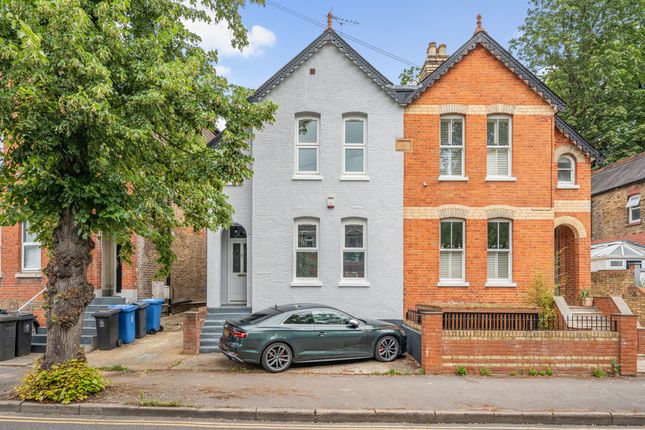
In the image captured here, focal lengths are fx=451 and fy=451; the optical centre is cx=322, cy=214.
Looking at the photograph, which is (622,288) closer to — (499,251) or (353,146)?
(499,251)

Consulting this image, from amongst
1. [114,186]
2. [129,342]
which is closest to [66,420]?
[114,186]

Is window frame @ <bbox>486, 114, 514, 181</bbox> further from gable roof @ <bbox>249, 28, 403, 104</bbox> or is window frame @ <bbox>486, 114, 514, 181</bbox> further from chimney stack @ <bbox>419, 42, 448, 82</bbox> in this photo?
chimney stack @ <bbox>419, 42, 448, 82</bbox>

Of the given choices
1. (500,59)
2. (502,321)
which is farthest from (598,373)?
(500,59)

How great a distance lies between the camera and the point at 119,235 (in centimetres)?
861

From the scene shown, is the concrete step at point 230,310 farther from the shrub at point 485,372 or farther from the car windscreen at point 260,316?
the shrub at point 485,372

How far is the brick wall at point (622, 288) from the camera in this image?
571 inches

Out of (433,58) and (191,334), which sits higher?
(433,58)

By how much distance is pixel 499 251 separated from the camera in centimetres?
1430

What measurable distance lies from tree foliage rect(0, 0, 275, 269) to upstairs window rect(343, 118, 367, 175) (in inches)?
183

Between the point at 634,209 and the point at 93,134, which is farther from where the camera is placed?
the point at 634,209

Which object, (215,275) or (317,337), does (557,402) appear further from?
(215,275)

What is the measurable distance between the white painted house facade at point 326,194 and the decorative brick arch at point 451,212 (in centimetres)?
130

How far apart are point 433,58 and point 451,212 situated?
6.88m

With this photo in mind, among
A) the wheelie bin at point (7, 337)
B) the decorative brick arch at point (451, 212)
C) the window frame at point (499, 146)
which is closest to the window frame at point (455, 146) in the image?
the window frame at point (499, 146)
